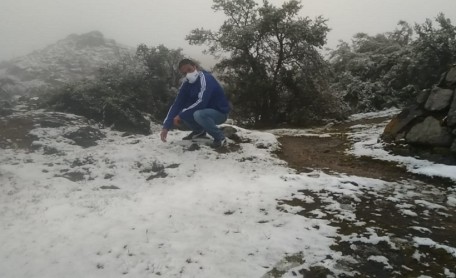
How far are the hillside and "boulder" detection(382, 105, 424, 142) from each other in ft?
47.9

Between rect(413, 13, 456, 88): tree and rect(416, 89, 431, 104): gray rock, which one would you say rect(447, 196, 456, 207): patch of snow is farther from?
rect(413, 13, 456, 88): tree

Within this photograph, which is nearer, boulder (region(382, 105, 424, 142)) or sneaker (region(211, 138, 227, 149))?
boulder (region(382, 105, 424, 142))

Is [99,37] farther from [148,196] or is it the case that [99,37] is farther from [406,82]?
[148,196]

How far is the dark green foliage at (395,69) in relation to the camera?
15984 mm

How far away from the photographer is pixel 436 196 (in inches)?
234

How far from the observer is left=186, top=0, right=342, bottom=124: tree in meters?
15.2

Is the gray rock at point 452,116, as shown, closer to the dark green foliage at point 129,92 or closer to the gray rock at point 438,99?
the gray rock at point 438,99

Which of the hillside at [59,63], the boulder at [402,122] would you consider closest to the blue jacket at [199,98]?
the boulder at [402,122]

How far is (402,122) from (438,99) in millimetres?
981

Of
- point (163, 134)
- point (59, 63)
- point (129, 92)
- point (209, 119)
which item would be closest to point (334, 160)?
point (209, 119)

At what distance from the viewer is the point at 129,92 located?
13383 millimetres

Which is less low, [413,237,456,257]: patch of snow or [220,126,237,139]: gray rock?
[220,126,237,139]: gray rock

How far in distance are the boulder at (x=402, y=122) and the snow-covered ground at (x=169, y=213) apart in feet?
2.55

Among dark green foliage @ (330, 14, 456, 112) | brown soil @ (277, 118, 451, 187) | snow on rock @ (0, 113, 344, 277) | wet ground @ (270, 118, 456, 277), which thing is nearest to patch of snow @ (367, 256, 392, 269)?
wet ground @ (270, 118, 456, 277)
